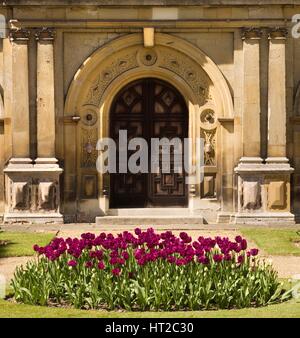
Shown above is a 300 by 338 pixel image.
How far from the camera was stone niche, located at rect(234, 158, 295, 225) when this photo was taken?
17.8m

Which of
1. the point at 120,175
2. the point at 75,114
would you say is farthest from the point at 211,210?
the point at 75,114

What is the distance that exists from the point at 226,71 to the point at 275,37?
4.12 ft

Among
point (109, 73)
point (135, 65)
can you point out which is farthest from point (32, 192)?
point (135, 65)

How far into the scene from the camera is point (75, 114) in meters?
18.3

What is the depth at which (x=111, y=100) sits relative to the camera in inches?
729

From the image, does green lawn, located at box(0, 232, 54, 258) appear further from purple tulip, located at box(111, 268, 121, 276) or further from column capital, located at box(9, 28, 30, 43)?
purple tulip, located at box(111, 268, 121, 276)

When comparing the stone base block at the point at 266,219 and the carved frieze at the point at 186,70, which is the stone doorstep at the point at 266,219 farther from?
the carved frieze at the point at 186,70

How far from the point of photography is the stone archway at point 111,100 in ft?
59.9

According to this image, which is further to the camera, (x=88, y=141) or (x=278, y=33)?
(x=88, y=141)

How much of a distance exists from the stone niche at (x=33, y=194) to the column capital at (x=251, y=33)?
15.9ft

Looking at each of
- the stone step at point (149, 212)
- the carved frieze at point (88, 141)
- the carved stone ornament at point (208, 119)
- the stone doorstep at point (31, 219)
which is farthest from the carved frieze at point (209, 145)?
the stone doorstep at point (31, 219)

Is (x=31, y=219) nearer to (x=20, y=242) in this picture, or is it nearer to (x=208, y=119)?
(x=20, y=242)

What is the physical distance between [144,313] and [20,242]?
6248mm

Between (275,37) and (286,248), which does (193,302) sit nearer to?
(286,248)
